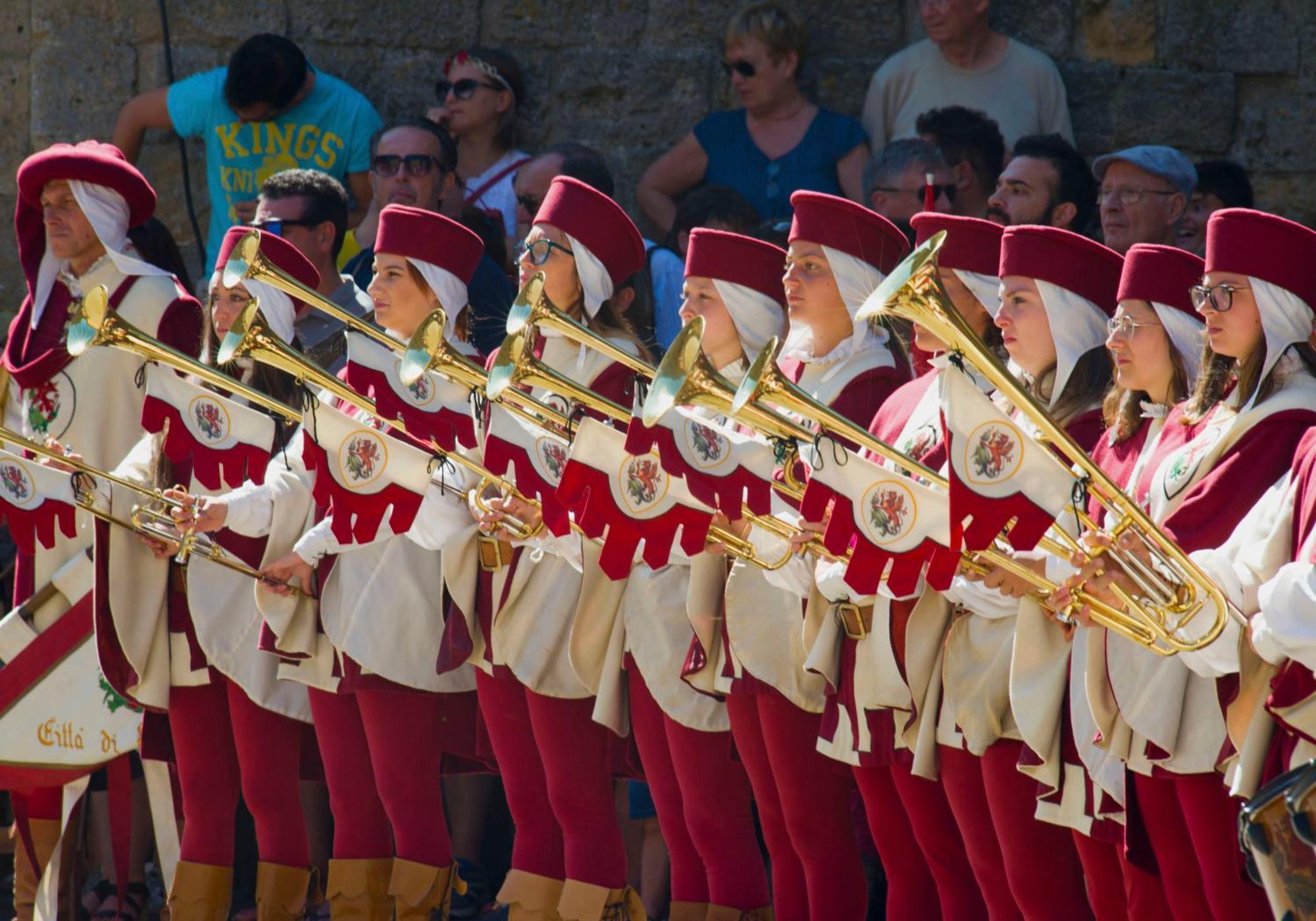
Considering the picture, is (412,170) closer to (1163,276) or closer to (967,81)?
(967,81)

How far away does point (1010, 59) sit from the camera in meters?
7.93

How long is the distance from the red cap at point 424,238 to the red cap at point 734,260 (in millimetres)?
839

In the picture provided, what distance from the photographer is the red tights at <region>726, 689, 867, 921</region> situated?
5484 millimetres

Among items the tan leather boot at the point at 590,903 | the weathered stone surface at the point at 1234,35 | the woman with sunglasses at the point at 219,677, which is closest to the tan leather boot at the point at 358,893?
the woman with sunglasses at the point at 219,677

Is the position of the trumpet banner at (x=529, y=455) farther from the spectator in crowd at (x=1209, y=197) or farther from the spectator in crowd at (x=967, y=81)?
the spectator in crowd at (x=967, y=81)

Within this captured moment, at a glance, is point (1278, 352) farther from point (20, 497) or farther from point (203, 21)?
point (203, 21)

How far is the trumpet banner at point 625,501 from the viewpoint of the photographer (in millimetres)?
5051

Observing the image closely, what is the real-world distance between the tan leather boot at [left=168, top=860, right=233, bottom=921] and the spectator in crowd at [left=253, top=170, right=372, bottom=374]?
1.85m

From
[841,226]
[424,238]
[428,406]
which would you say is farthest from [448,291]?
[841,226]

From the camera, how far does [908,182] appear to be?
6.87 meters

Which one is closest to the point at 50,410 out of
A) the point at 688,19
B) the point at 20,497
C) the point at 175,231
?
the point at 20,497

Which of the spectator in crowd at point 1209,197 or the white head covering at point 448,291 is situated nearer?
the white head covering at point 448,291

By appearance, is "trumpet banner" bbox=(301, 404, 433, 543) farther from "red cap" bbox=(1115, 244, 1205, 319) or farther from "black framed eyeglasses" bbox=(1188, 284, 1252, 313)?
"black framed eyeglasses" bbox=(1188, 284, 1252, 313)

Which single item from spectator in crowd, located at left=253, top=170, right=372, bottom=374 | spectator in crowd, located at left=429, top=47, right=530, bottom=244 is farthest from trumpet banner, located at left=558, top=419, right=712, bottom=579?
spectator in crowd, located at left=429, top=47, right=530, bottom=244
